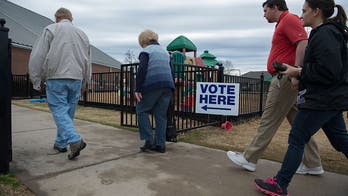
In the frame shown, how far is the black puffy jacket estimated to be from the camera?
2244 millimetres

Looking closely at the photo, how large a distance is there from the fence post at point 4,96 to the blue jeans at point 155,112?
1604 millimetres

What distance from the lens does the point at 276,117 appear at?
10.2ft

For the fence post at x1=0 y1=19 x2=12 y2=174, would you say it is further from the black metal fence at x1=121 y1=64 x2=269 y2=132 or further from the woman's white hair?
the black metal fence at x1=121 y1=64 x2=269 y2=132

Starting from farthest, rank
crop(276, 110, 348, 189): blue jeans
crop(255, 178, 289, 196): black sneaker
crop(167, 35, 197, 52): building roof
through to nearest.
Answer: crop(167, 35, 197, 52): building roof < crop(255, 178, 289, 196): black sneaker < crop(276, 110, 348, 189): blue jeans

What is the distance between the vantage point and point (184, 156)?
154 inches

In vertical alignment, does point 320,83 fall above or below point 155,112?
above

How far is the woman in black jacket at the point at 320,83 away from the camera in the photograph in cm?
226

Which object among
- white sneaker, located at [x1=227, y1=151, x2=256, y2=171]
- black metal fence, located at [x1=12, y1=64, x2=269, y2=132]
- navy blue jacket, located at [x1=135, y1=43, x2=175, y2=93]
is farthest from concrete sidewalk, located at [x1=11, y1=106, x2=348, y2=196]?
black metal fence, located at [x1=12, y1=64, x2=269, y2=132]

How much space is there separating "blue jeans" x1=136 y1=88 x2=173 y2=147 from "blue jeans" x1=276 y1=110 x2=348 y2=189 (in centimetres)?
188

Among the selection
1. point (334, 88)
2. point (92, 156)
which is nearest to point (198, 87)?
point (92, 156)

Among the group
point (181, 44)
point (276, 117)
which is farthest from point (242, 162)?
point (181, 44)

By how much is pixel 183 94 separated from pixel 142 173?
9.26ft

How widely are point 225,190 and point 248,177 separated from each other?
46 centimetres

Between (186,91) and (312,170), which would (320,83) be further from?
(186,91)
